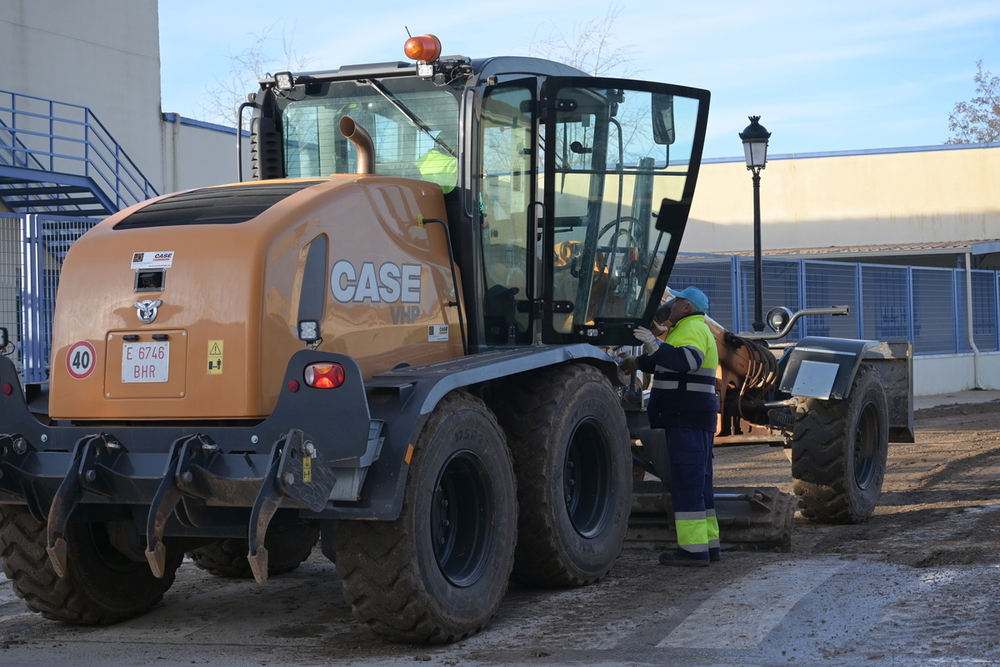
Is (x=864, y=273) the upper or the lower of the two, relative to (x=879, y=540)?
upper

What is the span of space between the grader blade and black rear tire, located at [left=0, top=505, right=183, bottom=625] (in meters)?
3.18

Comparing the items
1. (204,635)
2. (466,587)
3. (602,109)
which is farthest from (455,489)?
(602,109)

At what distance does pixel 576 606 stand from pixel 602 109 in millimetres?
2924

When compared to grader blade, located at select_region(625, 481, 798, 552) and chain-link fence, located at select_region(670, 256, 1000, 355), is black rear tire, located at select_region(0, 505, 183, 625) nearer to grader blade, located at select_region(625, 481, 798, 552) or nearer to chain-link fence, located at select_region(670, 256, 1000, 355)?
grader blade, located at select_region(625, 481, 798, 552)

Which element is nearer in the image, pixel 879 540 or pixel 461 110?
pixel 461 110

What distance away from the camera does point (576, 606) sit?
637 cm

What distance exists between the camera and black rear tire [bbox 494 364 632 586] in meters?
6.48

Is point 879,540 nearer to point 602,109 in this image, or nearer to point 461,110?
point 602,109

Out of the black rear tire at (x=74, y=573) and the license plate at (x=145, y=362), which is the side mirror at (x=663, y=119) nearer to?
the license plate at (x=145, y=362)

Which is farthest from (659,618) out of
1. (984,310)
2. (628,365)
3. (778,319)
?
(984,310)

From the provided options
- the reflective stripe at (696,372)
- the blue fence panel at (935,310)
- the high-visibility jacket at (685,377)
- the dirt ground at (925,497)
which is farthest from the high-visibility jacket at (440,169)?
the blue fence panel at (935,310)

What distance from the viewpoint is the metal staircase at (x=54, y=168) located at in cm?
1842

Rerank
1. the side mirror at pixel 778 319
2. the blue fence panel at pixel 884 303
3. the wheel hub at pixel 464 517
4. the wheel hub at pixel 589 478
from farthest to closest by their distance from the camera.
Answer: the blue fence panel at pixel 884 303, the side mirror at pixel 778 319, the wheel hub at pixel 589 478, the wheel hub at pixel 464 517

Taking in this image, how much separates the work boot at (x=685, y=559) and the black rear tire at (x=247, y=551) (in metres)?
2.24
